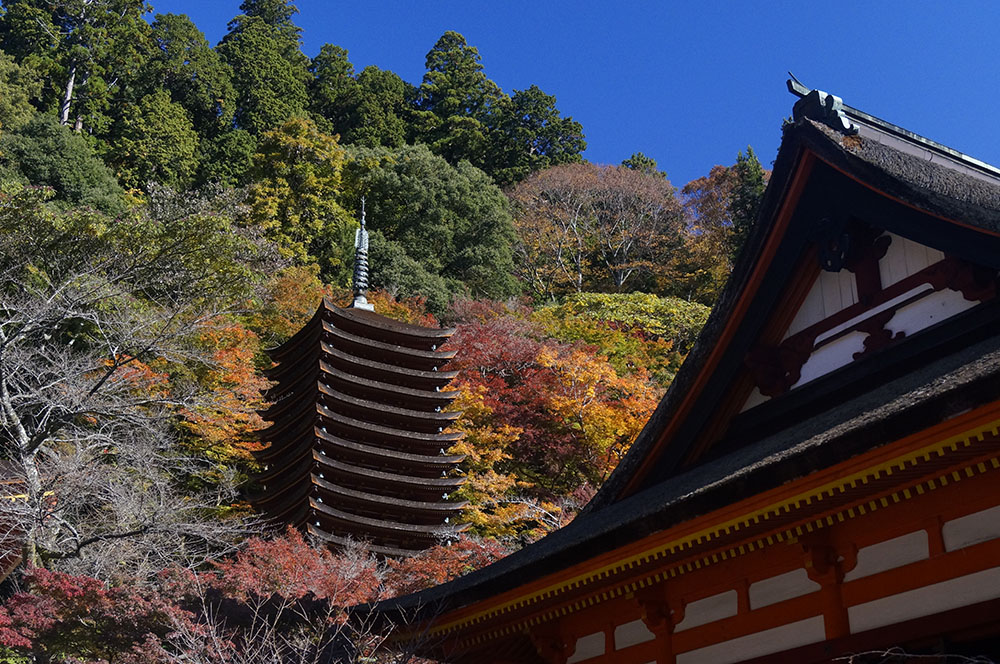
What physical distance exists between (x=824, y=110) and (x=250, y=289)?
64.0 feet

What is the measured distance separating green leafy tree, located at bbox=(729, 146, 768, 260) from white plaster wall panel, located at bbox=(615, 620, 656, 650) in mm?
27222

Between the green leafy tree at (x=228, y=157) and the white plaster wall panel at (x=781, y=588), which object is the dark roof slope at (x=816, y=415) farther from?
the green leafy tree at (x=228, y=157)

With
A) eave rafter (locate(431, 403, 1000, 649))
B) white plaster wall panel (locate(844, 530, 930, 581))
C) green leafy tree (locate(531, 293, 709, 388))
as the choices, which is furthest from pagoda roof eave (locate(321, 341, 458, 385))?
white plaster wall panel (locate(844, 530, 930, 581))

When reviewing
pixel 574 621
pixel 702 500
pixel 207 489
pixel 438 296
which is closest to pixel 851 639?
pixel 702 500

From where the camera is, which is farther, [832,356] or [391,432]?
[391,432]

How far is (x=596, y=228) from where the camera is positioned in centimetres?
3609

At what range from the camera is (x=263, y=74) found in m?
43.6

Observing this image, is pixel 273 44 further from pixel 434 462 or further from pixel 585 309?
pixel 434 462

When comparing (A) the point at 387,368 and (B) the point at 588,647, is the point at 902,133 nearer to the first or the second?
(B) the point at 588,647

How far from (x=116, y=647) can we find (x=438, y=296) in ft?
69.6

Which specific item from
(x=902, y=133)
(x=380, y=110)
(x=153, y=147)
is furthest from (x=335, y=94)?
(x=902, y=133)

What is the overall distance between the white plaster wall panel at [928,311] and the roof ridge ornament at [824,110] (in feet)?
4.15

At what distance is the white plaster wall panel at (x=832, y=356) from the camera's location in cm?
610

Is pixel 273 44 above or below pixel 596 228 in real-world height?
above
